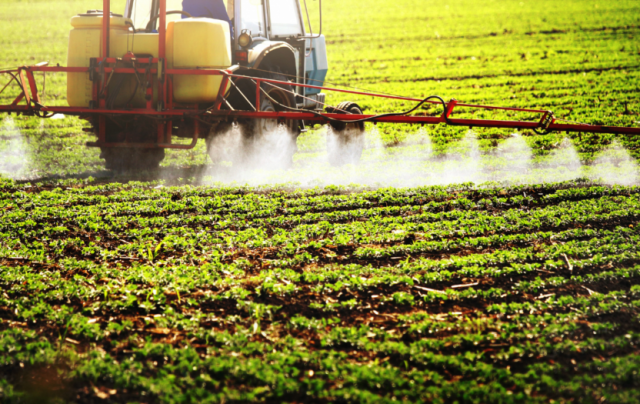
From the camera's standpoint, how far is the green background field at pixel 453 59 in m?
11.9

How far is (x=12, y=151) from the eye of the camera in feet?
34.9

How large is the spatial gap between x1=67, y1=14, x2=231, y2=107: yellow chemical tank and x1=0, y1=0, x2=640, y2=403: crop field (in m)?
1.31

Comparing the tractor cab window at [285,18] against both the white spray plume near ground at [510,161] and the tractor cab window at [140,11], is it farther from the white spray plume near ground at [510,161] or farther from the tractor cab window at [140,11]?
the white spray plume near ground at [510,161]

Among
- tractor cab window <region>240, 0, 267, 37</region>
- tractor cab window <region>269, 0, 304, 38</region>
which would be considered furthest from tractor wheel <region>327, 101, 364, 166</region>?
tractor cab window <region>240, 0, 267, 37</region>

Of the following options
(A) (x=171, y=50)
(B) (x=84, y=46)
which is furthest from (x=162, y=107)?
(B) (x=84, y=46)

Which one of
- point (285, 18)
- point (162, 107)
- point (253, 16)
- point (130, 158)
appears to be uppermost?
point (285, 18)

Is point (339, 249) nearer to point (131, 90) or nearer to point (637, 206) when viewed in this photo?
point (637, 206)

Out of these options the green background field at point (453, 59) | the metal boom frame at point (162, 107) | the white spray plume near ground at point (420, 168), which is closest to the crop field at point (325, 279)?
the white spray plume near ground at point (420, 168)

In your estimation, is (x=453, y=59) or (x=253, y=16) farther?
(x=453, y=59)

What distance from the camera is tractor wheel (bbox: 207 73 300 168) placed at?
8344 mm

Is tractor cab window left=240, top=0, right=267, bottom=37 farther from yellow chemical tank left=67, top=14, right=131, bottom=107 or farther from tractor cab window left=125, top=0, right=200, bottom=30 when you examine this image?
yellow chemical tank left=67, top=14, right=131, bottom=107

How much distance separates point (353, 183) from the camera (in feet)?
26.1

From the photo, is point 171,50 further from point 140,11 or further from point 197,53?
point 140,11

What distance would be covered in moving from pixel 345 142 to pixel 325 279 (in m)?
5.28
